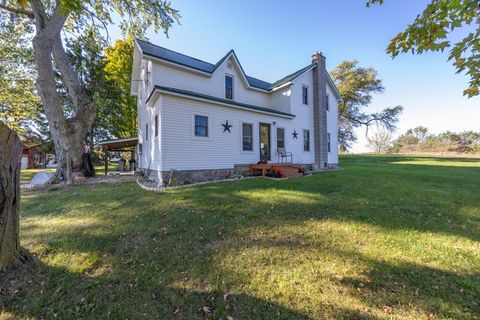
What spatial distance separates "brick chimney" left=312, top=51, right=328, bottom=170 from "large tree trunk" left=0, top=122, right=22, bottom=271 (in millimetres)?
15509

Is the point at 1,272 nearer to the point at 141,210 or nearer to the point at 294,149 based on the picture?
the point at 141,210

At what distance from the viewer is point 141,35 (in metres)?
16.4

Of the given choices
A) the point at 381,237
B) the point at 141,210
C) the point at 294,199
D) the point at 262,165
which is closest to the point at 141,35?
the point at 262,165

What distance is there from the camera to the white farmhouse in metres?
9.49

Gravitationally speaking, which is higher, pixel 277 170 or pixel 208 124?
pixel 208 124

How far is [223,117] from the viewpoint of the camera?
35.8ft

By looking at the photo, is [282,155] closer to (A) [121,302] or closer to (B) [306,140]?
(B) [306,140]

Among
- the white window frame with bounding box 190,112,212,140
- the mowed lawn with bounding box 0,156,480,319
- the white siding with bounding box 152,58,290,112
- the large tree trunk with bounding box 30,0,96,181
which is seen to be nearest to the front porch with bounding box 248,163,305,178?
the white window frame with bounding box 190,112,212,140

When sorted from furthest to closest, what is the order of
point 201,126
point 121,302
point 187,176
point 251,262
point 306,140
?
point 306,140 → point 201,126 → point 187,176 → point 251,262 → point 121,302

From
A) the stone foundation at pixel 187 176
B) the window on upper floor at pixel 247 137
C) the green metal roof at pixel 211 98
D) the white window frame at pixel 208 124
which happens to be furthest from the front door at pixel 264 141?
the white window frame at pixel 208 124

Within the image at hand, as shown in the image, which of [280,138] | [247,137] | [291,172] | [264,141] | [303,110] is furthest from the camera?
[303,110]

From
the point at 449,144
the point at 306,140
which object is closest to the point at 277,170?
the point at 306,140

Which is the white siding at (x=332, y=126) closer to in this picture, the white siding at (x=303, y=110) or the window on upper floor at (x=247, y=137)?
the white siding at (x=303, y=110)

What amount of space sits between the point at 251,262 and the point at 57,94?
49.4ft
